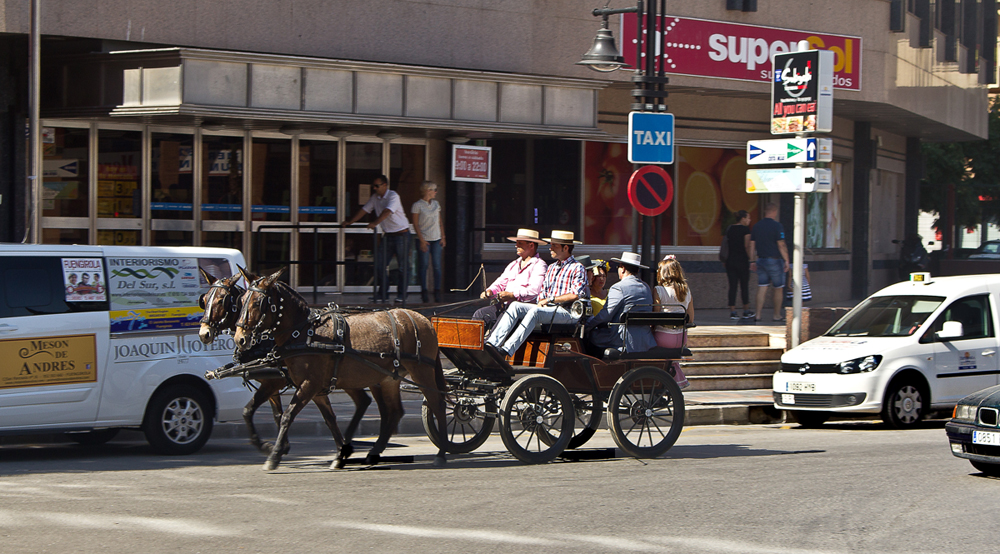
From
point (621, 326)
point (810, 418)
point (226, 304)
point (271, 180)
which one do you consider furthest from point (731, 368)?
point (226, 304)

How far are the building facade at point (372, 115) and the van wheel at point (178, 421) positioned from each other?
444cm

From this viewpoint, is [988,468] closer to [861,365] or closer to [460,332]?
[861,365]

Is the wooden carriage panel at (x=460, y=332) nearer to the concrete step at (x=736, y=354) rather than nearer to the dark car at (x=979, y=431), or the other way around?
the dark car at (x=979, y=431)

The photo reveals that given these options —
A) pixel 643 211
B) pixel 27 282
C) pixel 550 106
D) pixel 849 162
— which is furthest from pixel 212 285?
pixel 849 162

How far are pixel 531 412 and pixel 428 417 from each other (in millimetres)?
960

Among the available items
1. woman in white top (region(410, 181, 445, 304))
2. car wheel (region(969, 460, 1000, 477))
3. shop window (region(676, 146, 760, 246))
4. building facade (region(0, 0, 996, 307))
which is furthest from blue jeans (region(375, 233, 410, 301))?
car wheel (region(969, 460, 1000, 477))

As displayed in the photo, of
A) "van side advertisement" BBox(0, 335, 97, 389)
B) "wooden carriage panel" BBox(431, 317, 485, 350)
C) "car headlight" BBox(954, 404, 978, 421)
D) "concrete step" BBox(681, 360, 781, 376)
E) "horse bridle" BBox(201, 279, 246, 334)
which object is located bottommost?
"concrete step" BBox(681, 360, 781, 376)

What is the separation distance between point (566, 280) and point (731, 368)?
21.7 feet

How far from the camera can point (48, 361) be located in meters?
9.30

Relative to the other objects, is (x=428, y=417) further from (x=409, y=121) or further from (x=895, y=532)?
(x=409, y=121)

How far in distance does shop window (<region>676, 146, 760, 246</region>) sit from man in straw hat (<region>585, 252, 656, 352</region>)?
12.5 metres

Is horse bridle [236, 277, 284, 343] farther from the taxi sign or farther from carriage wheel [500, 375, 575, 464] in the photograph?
the taxi sign

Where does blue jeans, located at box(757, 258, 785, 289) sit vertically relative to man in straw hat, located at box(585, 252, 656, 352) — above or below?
above

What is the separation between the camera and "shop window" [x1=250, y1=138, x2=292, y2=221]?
17.6 metres
